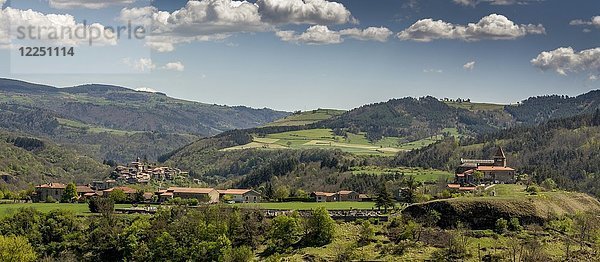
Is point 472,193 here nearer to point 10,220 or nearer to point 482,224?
point 482,224

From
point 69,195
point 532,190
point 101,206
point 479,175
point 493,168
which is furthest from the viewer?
point 493,168

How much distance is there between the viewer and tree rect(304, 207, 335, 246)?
3086 inches

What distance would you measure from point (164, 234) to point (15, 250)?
17.4 metres

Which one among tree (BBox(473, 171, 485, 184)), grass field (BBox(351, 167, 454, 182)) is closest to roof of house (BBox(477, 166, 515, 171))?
tree (BBox(473, 171, 485, 184))

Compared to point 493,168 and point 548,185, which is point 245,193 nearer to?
point 493,168

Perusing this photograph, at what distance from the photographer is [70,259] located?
3142 inches

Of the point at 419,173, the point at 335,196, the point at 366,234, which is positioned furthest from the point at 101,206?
the point at 419,173

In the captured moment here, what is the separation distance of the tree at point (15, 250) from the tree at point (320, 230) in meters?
33.7

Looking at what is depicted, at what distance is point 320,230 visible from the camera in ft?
258

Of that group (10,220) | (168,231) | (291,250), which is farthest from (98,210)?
(291,250)

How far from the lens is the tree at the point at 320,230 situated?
78375mm

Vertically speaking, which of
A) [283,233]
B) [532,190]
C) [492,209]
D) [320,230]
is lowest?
[283,233]

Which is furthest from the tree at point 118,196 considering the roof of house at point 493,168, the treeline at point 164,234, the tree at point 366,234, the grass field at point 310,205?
the roof of house at point 493,168

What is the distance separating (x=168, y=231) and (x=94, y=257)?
1050 cm
